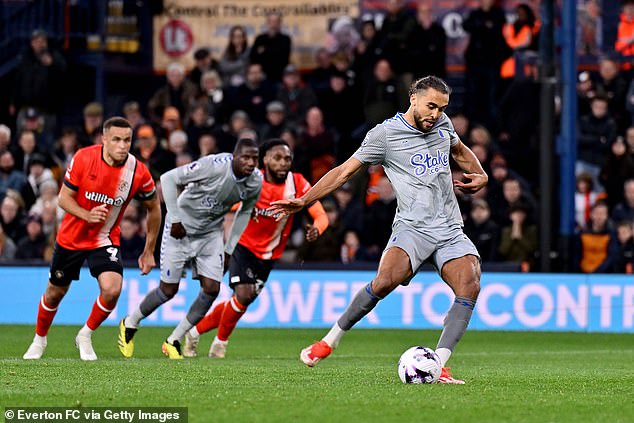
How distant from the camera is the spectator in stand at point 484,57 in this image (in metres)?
22.1

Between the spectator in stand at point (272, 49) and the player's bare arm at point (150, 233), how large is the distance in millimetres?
10645

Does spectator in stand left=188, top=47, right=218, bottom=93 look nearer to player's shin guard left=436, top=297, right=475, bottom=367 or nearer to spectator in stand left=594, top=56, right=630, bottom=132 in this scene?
spectator in stand left=594, top=56, right=630, bottom=132

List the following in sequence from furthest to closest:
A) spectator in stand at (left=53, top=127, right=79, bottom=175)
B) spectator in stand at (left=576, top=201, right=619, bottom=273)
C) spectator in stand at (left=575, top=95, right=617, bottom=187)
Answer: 1. spectator in stand at (left=53, top=127, right=79, bottom=175)
2. spectator in stand at (left=575, top=95, right=617, bottom=187)
3. spectator in stand at (left=576, top=201, right=619, bottom=273)

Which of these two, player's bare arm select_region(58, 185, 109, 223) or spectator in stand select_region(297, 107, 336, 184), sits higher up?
player's bare arm select_region(58, 185, 109, 223)

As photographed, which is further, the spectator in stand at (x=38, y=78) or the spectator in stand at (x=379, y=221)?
the spectator in stand at (x=38, y=78)

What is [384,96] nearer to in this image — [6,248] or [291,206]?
[6,248]

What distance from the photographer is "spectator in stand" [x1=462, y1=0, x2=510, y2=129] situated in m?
22.1

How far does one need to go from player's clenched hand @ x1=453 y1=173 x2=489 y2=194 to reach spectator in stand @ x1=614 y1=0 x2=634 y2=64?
42.5 feet

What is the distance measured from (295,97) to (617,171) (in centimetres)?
557

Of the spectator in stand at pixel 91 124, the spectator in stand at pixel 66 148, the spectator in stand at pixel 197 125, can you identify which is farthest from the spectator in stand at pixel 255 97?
the spectator in stand at pixel 66 148

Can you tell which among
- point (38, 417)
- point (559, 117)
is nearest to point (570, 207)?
point (559, 117)

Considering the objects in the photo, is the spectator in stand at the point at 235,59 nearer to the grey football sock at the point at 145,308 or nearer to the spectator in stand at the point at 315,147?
the spectator in stand at the point at 315,147

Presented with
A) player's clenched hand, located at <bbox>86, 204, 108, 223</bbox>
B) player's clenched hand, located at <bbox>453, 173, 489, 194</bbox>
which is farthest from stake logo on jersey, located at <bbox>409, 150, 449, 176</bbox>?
player's clenched hand, located at <bbox>86, 204, 108, 223</bbox>

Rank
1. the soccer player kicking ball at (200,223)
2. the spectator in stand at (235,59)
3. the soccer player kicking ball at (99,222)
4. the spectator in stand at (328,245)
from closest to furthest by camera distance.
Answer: the soccer player kicking ball at (99,222), the soccer player kicking ball at (200,223), the spectator in stand at (328,245), the spectator in stand at (235,59)
